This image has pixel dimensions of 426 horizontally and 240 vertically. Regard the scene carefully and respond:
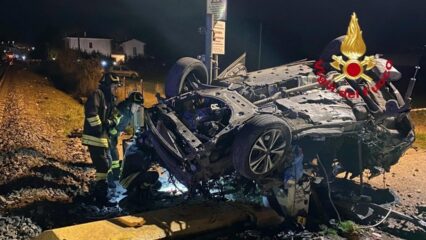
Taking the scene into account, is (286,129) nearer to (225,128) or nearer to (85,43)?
(225,128)

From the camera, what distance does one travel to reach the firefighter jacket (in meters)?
5.91

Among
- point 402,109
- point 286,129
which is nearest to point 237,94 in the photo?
point 286,129

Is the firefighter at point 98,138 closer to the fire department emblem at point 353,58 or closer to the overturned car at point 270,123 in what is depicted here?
the overturned car at point 270,123

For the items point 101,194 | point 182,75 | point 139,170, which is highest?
point 182,75

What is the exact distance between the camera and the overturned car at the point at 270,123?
492cm

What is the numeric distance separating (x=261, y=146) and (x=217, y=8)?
14.4 feet

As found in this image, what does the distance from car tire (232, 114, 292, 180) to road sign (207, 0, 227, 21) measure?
4087 mm

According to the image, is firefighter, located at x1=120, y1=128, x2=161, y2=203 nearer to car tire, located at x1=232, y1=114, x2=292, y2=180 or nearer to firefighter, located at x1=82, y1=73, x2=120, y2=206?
firefighter, located at x1=82, y1=73, x2=120, y2=206

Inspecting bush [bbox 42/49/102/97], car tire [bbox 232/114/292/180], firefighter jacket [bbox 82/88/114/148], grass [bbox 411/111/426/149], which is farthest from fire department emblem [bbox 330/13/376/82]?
bush [bbox 42/49/102/97]

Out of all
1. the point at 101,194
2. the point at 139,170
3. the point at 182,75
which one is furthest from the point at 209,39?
the point at 101,194

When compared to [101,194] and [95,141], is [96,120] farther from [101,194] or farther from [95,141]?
[101,194]

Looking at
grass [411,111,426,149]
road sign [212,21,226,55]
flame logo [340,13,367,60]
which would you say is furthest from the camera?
grass [411,111,426,149]

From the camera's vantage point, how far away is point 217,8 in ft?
27.7

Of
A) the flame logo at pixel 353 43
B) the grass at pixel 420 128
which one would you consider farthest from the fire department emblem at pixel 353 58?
the grass at pixel 420 128
